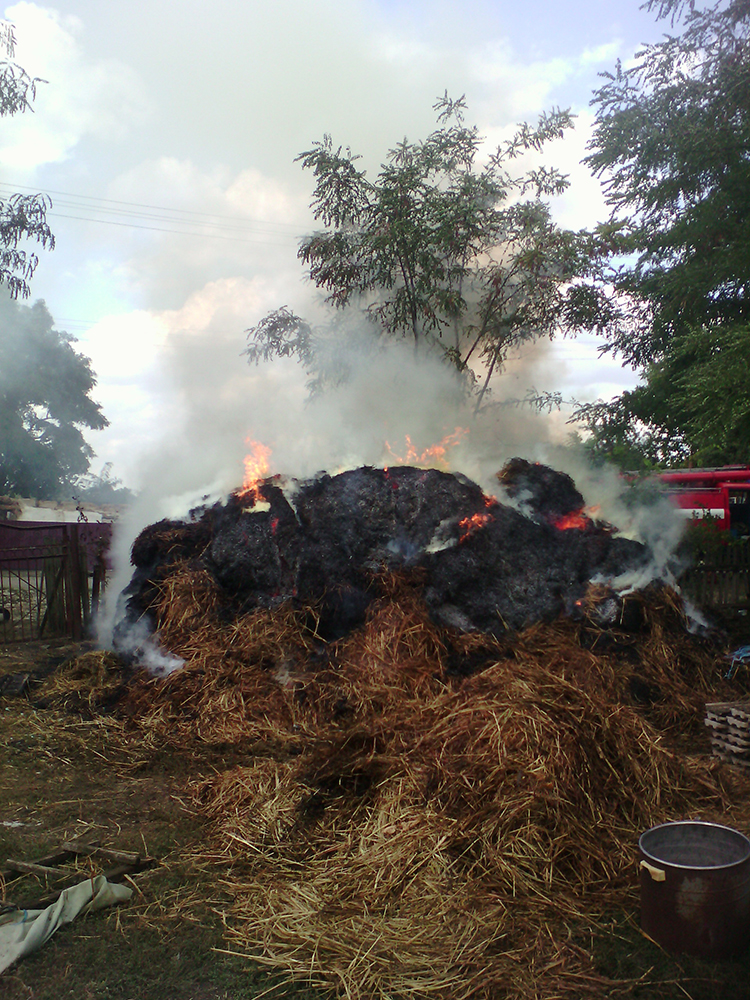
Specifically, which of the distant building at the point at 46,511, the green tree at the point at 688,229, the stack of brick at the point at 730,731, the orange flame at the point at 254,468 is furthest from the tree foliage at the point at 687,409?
the distant building at the point at 46,511

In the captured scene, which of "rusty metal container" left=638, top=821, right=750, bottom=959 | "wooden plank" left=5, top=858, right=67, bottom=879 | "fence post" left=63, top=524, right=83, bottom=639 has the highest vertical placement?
"fence post" left=63, top=524, right=83, bottom=639

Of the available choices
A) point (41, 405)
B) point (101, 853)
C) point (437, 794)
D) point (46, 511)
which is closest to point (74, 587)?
point (101, 853)

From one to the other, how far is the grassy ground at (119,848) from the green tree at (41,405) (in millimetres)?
27490

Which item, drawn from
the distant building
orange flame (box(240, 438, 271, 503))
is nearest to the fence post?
orange flame (box(240, 438, 271, 503))

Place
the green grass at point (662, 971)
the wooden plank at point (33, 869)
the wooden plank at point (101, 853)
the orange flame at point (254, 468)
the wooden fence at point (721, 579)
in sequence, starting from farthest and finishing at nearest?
the wooden fence at point (721, 579) < the orange flame at point (254, 468) < the wooden plank at point (101, 853) < the wooden plank at point (33, 869) < the green grass at point (662, 971)

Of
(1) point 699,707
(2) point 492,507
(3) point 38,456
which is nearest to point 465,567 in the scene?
(2) point 492,507

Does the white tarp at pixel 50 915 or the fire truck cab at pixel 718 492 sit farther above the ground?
the fire truck cab at pixel 718 492

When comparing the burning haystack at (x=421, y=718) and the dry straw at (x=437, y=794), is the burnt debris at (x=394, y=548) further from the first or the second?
the dry straw at (x=437, y=794)

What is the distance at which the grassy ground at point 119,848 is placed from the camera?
9.94 ft

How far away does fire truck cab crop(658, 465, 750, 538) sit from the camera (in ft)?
42.5

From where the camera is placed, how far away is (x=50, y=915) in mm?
3350

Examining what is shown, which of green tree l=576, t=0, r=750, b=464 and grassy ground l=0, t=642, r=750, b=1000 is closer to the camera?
grassy ground l=0, t=642, r=750, b=1000

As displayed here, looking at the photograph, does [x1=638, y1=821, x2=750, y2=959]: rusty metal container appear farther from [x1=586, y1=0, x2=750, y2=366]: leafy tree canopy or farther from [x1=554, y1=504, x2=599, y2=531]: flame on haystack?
[x1=586, y1=0, x2=750, y2=366]: leafy tree canopy

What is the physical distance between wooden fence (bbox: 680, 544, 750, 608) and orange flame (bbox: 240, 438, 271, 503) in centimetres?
514
